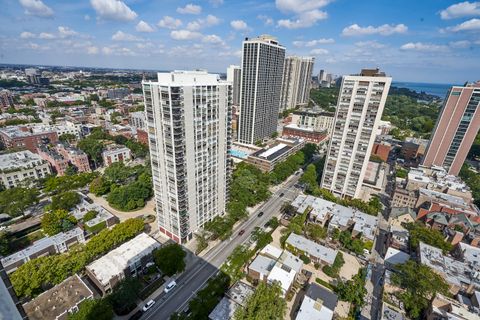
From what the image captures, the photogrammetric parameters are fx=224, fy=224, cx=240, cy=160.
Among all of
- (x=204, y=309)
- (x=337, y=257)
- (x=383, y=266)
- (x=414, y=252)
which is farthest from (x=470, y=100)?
(x=204, y=309)

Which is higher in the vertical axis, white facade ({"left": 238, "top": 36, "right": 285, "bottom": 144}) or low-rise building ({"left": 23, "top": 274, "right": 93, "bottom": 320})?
white facade ({"left": 238, "top": 36, "right": 285, "bottom": 144})

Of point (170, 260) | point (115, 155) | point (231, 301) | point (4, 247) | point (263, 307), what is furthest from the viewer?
point (115, 155)

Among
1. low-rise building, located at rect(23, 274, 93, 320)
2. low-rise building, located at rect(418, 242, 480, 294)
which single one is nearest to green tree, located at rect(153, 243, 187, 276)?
low-rise building, located at rect(23, 274, 93, 320)

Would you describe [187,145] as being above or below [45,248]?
above

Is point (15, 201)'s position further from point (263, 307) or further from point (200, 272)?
point (263, 307)

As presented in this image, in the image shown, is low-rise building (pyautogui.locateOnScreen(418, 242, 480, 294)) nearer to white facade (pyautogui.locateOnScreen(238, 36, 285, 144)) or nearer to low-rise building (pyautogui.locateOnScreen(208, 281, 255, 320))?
low-rise building (pyautogui.locateOnScreen(208, 281, 255, 320))

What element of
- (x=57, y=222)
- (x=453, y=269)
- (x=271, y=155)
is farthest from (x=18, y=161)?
(x=453, y=269)
